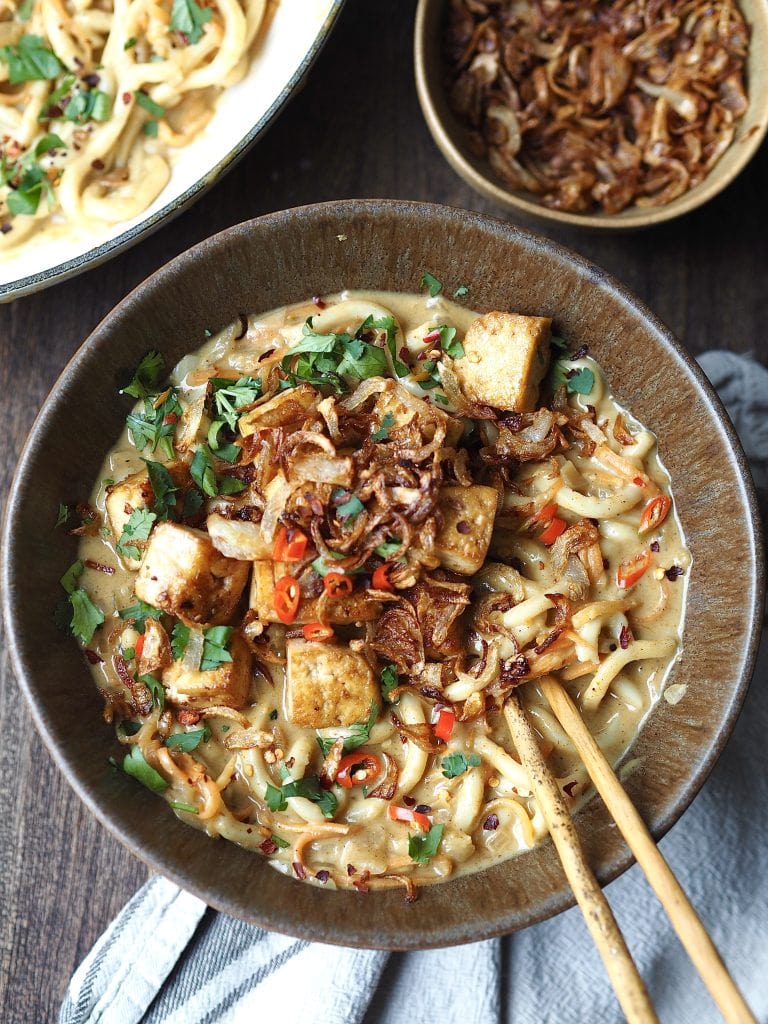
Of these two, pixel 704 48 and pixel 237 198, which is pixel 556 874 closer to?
pixel 237 198

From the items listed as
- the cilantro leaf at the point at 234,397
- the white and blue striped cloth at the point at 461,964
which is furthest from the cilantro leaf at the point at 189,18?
the white and blue striped cloth at the point at 461,964

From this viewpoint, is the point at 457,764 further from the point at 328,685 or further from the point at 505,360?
the point at 505,360

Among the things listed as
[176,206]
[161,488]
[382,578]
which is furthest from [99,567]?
[176,206]

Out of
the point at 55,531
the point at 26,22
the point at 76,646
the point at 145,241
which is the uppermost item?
the point at 26,22

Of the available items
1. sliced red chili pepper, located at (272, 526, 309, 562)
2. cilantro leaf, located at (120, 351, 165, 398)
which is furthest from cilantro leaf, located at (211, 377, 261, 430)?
sliced red chili pepper, located at (272, 526, 309, 562)

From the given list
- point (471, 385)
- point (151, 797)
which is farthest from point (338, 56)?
point (151, 797)

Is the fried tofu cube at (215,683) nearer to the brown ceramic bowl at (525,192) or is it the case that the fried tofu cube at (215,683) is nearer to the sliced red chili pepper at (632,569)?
the sliced red chili pepper at (632,569)
